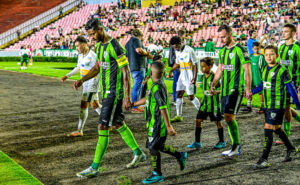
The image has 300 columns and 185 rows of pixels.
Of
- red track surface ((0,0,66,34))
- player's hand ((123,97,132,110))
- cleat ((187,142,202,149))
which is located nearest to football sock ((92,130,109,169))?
player's hand ((123,97,132,110))

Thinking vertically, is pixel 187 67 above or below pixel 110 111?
above

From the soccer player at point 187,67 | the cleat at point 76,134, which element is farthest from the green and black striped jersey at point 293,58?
the cleat at point 76,134

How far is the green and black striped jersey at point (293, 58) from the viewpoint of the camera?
6.99 m

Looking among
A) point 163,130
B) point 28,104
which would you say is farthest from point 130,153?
point 28,104

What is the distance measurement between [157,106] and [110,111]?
815mm

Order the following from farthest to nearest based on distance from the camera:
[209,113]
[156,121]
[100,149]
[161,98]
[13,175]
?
[209,113] < [13,175] < [100,149] < [156,121] < [161,98]

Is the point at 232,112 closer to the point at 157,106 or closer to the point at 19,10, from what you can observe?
the point at 157,106

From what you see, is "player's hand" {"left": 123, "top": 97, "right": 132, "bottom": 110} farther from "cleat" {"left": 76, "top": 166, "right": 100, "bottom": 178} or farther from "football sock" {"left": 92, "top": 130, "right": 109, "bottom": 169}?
"cleat" {"left": 76, "top": 166, "right": 100, "bottom": 178}

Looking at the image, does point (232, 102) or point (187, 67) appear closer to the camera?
point (232, 102)

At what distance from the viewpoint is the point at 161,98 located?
15.7 ft

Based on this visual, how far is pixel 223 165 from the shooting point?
554cm

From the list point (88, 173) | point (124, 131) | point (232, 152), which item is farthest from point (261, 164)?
point (88, 173)

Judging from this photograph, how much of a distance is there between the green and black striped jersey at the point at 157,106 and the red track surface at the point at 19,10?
5994 centimetres

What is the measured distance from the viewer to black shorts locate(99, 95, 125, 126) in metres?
5.31
